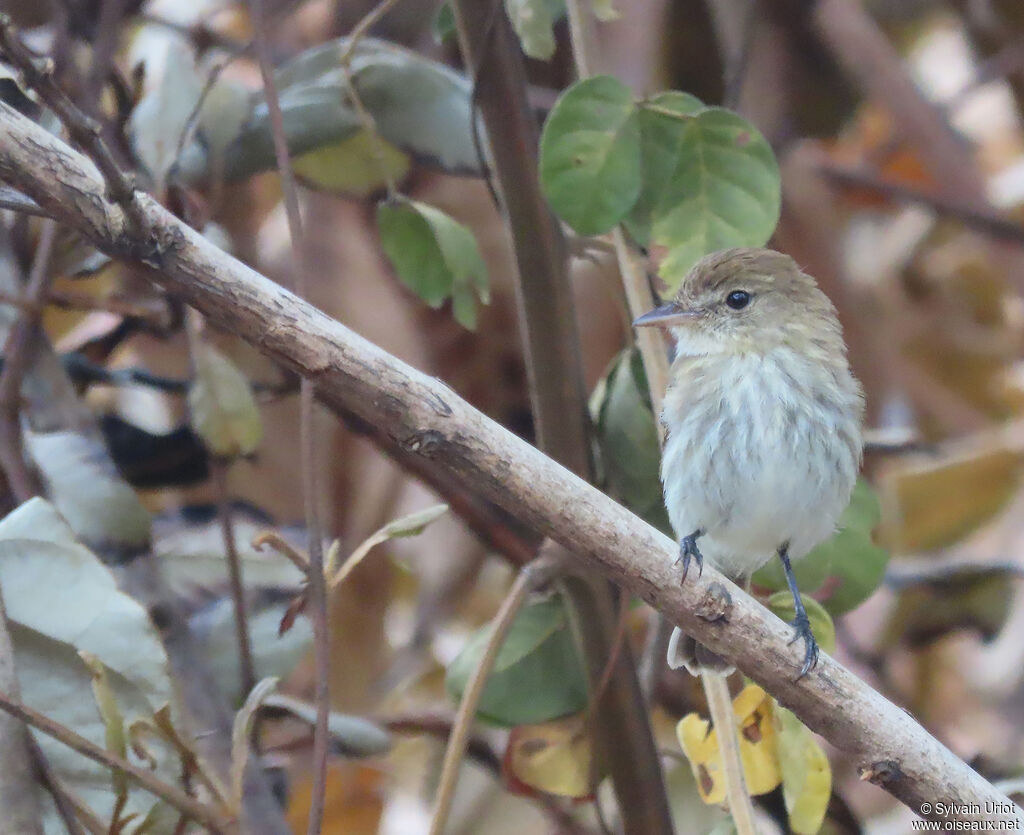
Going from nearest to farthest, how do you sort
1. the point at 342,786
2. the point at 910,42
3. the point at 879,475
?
the point at 342,786, the point at 879,475, the point at 910,42

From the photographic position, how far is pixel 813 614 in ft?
5.68

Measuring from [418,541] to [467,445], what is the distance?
1.83 metres

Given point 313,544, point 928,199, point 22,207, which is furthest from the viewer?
point 928,199

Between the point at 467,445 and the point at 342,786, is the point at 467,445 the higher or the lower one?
the higher one

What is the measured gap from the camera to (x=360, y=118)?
1.87 meters

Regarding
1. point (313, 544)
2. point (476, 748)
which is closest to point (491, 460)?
point (313, 544)

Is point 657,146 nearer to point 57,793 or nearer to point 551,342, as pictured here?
point 551,342

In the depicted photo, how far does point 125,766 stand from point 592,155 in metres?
0.98

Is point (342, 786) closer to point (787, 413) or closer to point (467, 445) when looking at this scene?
point (787, 413)

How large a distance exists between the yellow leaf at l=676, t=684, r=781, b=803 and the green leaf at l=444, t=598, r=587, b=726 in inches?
9.3

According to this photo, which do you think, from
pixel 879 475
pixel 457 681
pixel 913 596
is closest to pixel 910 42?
pixel 879 475

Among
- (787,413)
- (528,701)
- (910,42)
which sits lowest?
(528,701)

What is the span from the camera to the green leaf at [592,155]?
1.63 m

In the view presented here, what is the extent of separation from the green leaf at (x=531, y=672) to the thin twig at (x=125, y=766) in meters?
0.49
